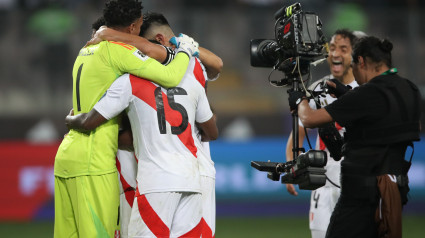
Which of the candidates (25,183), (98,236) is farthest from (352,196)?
(25,183)

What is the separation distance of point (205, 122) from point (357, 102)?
1113mm

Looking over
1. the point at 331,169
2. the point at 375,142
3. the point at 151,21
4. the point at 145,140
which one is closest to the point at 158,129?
the point at 145,140

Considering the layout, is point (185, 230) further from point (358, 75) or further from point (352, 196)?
point (358, 75)

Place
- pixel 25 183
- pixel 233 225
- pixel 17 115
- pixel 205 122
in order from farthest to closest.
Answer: pixel 17 115 → pixel 25 183 → pixel 233 225 → pixel 205 122

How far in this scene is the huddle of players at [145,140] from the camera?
4.63 m

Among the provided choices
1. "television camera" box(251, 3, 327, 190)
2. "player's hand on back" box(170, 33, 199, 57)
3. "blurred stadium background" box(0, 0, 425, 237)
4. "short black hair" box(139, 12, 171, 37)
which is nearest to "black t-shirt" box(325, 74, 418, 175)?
"television camera" box(251, 3, 327, 190)

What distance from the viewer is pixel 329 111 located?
4.97m

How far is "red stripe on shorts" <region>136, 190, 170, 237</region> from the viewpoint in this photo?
15.0 ft

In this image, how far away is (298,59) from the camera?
4.98 metres

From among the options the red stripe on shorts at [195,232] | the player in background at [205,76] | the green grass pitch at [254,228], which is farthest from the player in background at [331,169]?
the green grass pitch at [254,228]

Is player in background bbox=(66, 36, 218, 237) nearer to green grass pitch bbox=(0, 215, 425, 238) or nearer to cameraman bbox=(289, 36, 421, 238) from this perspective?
cameraman bbox=(289, 36, 421, 238)

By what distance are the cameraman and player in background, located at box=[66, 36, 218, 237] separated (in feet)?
3.03

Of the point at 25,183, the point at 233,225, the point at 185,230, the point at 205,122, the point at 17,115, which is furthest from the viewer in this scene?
the point at 17,115

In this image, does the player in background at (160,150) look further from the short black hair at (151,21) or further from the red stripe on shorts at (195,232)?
the short black hair at (151,21)
